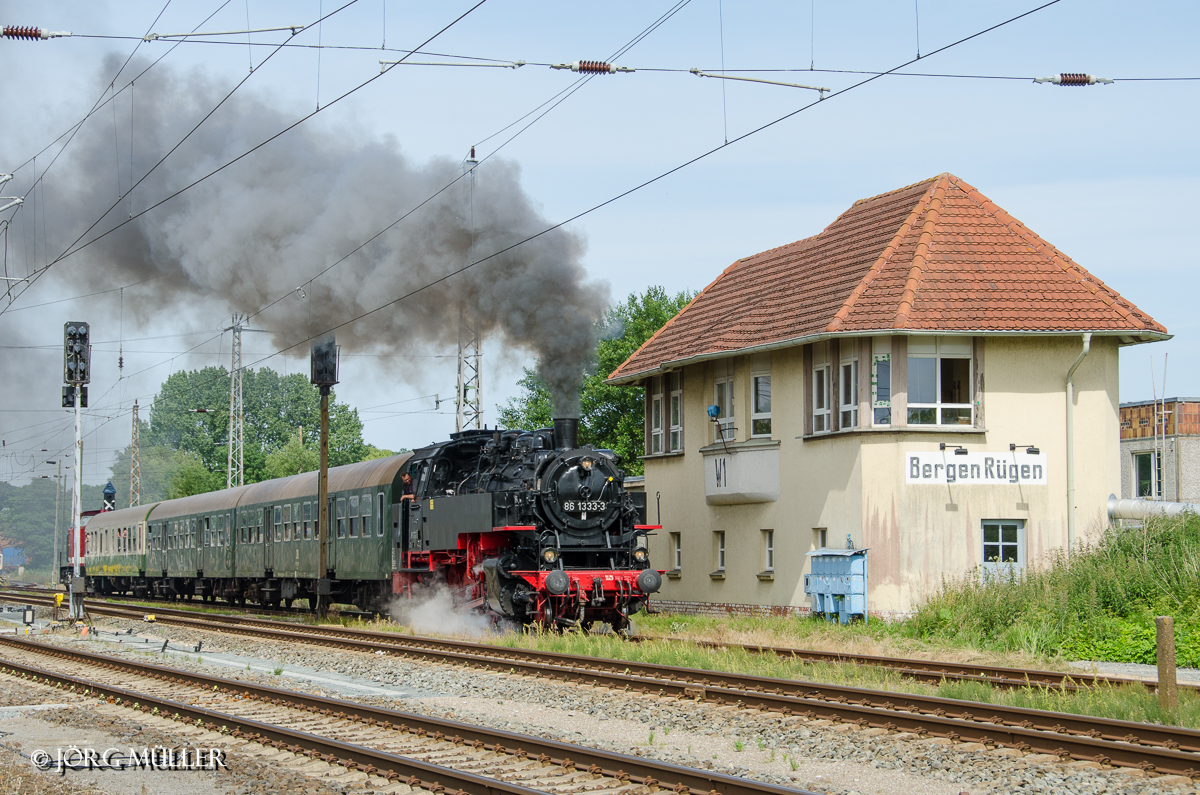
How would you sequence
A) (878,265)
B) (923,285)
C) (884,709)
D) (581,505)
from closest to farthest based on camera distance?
(884,709) → (581,505) → (923,285) → (878,265)

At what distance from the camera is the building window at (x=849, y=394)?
68.5ft

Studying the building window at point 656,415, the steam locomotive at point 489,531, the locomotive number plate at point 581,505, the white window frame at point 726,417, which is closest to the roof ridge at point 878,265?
the white window frame at point 726,417

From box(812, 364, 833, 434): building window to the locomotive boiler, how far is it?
13.6 feet

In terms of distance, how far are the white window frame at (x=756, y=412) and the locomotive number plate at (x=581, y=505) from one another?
5597 mm

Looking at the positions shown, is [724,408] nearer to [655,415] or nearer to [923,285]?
[655,415]

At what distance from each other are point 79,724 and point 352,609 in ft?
69.4

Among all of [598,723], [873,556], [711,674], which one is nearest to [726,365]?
[873,556]

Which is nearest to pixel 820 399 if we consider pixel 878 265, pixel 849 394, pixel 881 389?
pixel 849 394

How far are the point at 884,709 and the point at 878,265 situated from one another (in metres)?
12.1

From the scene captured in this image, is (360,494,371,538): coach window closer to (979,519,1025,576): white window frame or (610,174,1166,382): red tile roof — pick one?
(610,174,1166,382): red tile roof

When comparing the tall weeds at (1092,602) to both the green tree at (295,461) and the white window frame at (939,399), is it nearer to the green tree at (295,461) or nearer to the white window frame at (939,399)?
the white window frame at (939,399)

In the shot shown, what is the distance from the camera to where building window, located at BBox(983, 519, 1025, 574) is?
67.6 ft

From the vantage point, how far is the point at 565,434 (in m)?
19.2

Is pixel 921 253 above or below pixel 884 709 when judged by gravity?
above
